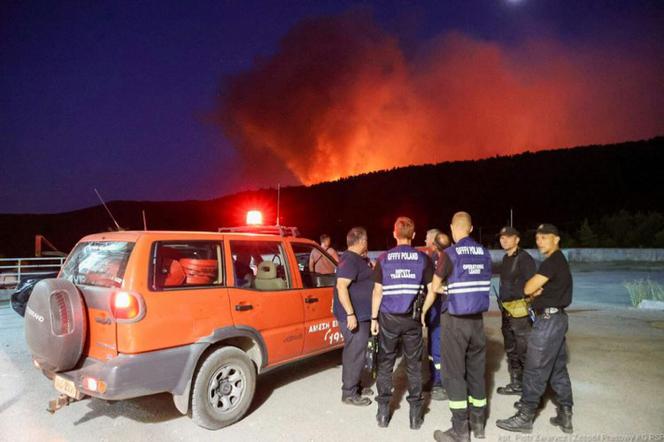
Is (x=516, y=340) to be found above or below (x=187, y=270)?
below

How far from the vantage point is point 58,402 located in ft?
12.5

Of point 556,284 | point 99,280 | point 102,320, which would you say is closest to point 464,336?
point 556,284

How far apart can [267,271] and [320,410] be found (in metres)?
1.54

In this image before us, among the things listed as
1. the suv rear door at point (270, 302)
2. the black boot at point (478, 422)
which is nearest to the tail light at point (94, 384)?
the suv rear door at point (270, 302)

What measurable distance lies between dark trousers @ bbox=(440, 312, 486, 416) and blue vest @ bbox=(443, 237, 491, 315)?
0.10 meters

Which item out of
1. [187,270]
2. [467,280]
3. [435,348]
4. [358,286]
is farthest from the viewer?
[435,348]

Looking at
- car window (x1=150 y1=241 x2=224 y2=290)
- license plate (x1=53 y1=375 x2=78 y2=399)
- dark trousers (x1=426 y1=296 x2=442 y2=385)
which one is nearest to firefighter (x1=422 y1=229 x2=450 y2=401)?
dark trousers (x1=426 y1=296 x2=442 y2=385)

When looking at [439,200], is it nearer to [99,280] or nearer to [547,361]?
[547,361]

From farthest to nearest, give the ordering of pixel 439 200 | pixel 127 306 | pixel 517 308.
Answer: pixel 439 200 → pixel 517 308 → pixel 127 306

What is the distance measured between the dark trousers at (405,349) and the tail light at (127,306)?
210 cm

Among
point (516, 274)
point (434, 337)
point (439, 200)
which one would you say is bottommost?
point (434, 337)

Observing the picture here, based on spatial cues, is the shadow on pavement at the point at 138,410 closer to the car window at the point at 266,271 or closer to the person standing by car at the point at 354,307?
the car window at the point at 266,271

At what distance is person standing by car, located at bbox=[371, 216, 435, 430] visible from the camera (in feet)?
13.0

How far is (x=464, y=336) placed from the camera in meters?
3.72
